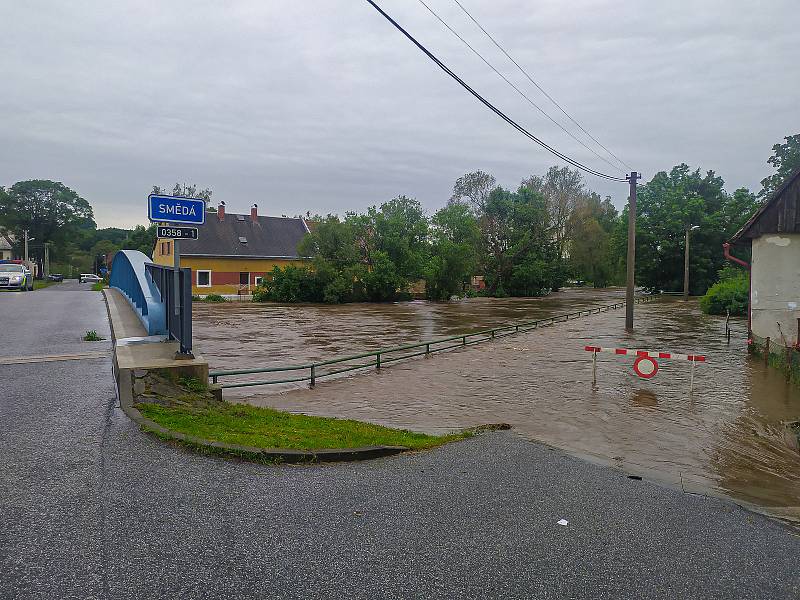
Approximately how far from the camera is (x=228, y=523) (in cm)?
406

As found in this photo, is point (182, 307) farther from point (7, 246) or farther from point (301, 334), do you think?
point (7, 246)

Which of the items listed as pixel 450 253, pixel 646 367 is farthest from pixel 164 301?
pixel 450 253

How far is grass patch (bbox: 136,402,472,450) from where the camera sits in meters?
5.93

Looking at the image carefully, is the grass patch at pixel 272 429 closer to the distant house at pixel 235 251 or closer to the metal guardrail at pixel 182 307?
the metal guardrail at pixel 182 307

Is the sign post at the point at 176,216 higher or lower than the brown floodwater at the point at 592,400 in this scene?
higher

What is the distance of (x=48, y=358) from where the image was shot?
9.67m

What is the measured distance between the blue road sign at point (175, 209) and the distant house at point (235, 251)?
143 feet

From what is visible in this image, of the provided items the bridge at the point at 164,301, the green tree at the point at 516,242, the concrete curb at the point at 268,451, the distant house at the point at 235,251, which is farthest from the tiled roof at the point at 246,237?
the concrete curb at the point at 268,451

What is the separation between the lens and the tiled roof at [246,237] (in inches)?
2181

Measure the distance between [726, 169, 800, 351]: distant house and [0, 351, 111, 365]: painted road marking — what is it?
1545cm

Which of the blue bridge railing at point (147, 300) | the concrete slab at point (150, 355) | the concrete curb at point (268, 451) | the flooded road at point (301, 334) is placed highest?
the blue bridge railing at point (147, 300)

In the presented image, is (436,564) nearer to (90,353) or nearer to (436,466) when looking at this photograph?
(436,466)

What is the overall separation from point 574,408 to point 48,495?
755 cm

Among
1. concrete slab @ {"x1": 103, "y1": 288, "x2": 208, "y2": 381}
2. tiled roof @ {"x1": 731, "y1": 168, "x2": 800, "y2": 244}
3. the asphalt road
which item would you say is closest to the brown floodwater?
the asphalt road
